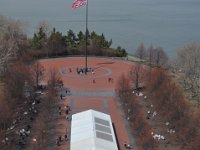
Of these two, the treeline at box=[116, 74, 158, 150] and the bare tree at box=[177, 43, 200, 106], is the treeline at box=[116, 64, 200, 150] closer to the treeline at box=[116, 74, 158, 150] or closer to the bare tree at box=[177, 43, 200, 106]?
the treeline at box=[116, 74, 158, 150]

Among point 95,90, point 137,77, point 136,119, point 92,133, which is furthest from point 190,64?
point 92,133

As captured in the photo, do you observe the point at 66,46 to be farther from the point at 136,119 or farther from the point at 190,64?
the point at 136,119

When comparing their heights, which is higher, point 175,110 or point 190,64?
point 190,64

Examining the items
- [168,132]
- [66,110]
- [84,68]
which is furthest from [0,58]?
[168,132]

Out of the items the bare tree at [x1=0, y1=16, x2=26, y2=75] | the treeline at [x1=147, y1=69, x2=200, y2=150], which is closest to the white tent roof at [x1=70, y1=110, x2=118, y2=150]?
the treeline at [x1=147, y1=69, x2=200, y2=150]

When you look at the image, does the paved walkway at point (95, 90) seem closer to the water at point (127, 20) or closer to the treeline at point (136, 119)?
the treeline at point (136, 119)

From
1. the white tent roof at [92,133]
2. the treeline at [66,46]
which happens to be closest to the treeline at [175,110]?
the white tent roof at [92,133]
